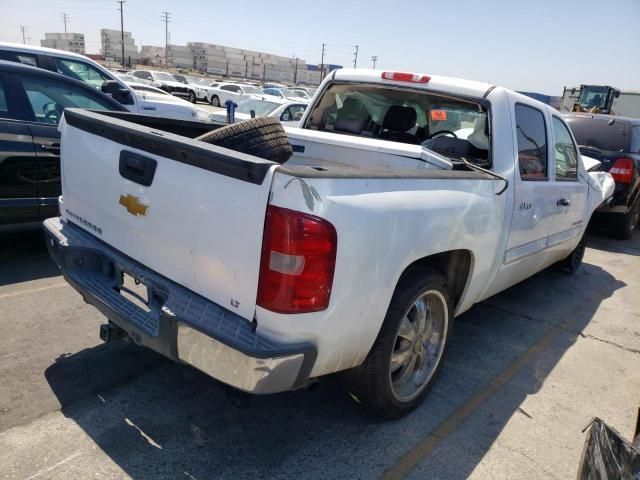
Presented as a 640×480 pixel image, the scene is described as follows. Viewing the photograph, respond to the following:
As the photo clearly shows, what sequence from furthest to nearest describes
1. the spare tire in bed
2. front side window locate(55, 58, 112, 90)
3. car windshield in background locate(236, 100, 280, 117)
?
car windshield in background locate(236, 100, 280, 117) → front side window locate(55, 58, 112, 90) → the spare tire in bed

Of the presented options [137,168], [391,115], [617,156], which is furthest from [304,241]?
[617,156]

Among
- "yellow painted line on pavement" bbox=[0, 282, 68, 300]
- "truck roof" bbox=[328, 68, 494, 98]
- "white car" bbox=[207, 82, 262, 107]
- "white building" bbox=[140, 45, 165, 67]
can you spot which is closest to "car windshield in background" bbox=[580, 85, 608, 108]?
"white car" bbox=[207, 82, 262, 107]

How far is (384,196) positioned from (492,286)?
5.82ft

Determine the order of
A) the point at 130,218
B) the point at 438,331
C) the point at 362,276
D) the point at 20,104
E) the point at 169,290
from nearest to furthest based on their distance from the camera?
the point at 362,276 → the point at 169,290 → the point at 130,218 → the point at 438,331 → the point at 20,104

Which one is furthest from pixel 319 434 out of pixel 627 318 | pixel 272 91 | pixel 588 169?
pixel 272 91

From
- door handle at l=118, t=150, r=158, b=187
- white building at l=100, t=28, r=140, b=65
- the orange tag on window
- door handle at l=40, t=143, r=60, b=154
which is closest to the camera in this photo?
door handle at l=118, t=150, r=158, b=187

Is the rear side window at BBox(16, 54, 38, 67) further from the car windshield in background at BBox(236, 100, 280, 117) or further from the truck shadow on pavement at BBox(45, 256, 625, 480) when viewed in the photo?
the car windshield in background at BBox(236, 100, 280, 117)

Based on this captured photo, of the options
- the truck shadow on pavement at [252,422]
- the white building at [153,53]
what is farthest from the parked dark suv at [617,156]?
the white building at [153,53]

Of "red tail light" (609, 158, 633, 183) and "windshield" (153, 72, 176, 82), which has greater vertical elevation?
"red tail light" (609, 158, 633, 183)

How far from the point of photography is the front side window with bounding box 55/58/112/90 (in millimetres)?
7449

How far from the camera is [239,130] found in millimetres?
A: 2695

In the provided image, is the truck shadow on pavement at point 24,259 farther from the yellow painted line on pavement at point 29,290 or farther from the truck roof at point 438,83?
the truck roof at point 438,83

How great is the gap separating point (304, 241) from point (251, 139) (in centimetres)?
91

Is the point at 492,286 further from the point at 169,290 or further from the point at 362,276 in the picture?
the point at 169,290
